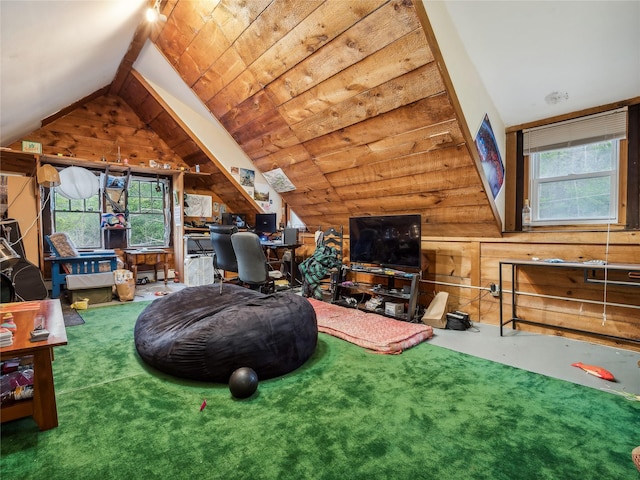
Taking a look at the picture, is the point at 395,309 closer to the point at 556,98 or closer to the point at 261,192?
the point at 556,98

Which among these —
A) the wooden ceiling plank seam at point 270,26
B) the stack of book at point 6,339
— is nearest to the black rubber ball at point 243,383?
the stack of book at point 6,339

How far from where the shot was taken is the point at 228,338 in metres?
1.89

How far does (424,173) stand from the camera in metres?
3.19

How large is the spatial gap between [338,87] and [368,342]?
230cm

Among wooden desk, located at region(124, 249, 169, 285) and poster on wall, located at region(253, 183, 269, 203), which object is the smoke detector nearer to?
poster on wall, located at region(253, 183, 269, 203)

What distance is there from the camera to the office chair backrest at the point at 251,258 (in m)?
3.43

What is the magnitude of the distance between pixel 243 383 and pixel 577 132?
354 cm

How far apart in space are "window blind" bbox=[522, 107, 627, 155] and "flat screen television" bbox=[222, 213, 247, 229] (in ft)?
15.1

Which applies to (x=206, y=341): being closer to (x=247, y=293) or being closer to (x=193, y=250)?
(x=247, y=293)

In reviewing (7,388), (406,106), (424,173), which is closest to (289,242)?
(424,173)

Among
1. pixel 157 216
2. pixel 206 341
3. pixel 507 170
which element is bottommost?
pixel 206 341

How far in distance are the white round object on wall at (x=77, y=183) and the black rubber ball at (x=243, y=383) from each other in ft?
15.4

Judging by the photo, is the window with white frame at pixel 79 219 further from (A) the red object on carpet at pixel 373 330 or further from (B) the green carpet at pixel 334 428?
(A) the red object on carpet at pixel 373 330

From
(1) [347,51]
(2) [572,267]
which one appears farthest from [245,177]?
(2) [572,267]
